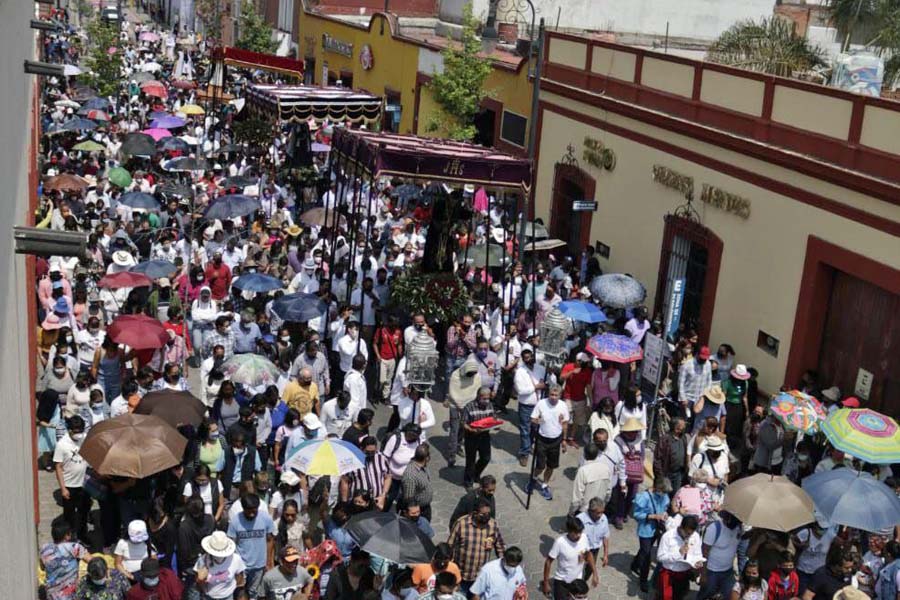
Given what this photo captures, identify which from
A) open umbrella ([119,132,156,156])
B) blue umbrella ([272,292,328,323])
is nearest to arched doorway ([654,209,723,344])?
blue umbrella ([272,292,328,323])

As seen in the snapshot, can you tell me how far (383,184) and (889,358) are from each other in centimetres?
1510

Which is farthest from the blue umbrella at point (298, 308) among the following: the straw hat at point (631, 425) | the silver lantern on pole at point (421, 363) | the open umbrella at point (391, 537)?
the open umbrella at point (391, 537)

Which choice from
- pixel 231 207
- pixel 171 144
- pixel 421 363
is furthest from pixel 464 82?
pixel 421 363

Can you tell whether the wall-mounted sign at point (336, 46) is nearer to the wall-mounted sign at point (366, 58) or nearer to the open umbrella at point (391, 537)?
the wall-mounted sign at point (366, 58)

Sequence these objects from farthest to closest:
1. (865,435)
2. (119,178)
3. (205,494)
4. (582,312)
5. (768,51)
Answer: (119,178), (768,51), (582,312), (865,435), (205,494)

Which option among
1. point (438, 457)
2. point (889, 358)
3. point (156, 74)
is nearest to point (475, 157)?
point (438, 457)

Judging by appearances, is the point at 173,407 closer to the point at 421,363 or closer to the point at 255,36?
the point at 421,363

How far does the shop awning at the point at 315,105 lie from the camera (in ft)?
80.3

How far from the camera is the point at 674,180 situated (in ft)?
63.1

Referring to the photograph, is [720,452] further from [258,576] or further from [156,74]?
[156,74]

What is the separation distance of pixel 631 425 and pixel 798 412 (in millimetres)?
2047

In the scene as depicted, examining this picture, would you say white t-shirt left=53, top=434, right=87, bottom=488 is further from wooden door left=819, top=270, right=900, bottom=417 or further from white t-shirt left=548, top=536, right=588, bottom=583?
wooden door left=819, top=270, right=900, bottom=417

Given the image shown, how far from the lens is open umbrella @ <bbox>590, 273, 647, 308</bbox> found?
56.8ft

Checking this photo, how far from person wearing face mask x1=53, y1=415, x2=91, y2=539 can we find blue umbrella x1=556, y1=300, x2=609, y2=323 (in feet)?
24.0
